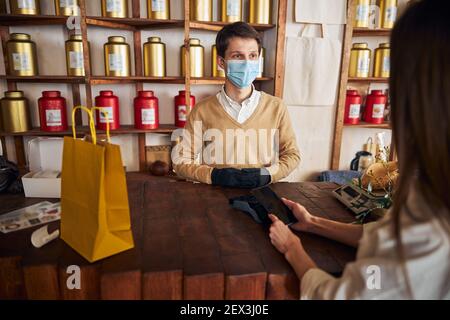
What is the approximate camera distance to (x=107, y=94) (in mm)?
2219

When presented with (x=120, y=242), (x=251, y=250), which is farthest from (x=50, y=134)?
(x=251, y=250)

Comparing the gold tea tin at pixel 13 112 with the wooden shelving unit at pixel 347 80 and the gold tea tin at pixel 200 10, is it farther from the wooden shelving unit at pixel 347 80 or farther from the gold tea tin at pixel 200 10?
the wooden shelving unit at pixel 347 80

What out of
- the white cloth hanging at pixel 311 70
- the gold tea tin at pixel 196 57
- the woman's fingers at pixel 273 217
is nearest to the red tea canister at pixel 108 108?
the gold tea tin at pixel 196 57

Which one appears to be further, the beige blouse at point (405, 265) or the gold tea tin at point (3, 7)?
the gold tea tin at point (3, 7)

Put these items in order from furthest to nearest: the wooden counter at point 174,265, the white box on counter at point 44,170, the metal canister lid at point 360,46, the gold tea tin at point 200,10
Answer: the metal canister lid at point 360,46
the gold tea tin at point 200,10
the white box on counter at point 44,170
the wooden counter at point 174,265

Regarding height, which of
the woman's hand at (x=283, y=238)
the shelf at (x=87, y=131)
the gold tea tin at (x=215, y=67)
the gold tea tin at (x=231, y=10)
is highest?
the gold tea tin at (x=231, y=10)

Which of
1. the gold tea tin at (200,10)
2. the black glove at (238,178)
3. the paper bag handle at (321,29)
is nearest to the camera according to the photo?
the black glove at (238,178)

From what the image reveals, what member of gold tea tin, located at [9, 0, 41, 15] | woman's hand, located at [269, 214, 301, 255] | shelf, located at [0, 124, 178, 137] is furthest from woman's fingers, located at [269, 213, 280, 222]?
gold tea tin, located at [9, 0, 41, 15]

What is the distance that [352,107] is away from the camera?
2.64 meters

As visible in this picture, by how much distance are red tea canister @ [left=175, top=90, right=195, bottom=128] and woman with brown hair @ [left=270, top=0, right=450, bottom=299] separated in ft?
6.07

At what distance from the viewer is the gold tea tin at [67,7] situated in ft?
6.64

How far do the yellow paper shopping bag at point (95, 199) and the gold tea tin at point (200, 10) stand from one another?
5.57 ft

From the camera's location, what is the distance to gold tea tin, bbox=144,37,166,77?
222 cm

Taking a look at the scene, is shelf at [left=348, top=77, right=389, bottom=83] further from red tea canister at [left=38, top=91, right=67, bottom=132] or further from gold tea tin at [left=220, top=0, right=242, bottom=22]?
red tea canister at [left=38, top=91, right=67, bottom=132]
